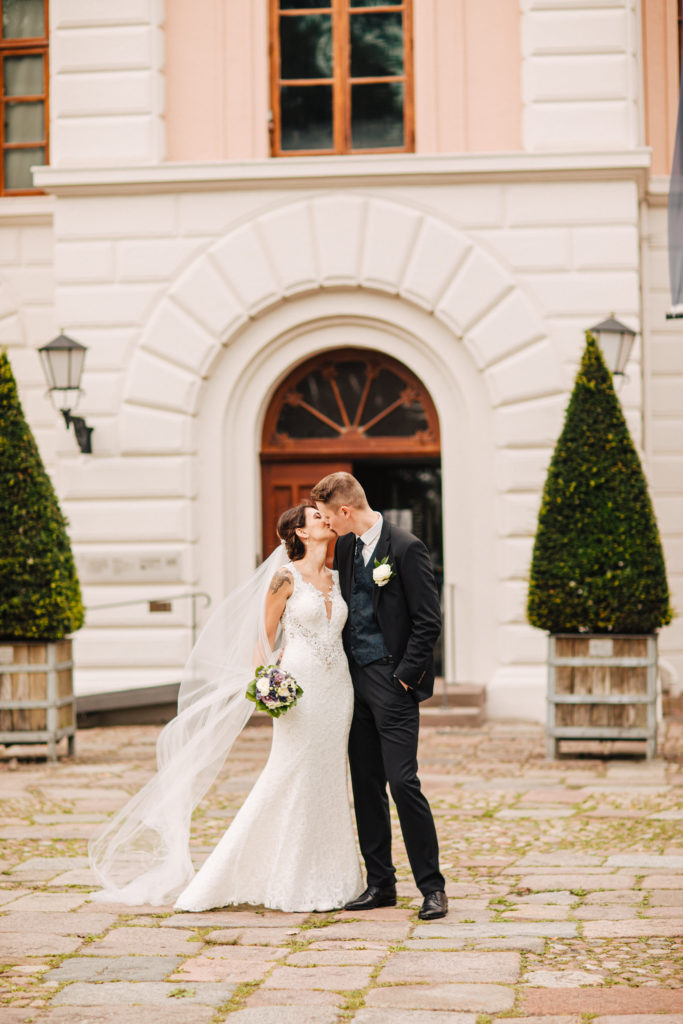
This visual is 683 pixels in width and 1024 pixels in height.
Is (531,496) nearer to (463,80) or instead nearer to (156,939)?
(463,80)

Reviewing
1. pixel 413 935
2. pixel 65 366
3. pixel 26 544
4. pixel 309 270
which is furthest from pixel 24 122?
pixel 413 935

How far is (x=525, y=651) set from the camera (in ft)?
44.1

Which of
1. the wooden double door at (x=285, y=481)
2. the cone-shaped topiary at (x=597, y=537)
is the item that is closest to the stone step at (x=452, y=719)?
the cone-shaped topiary at (x=597, y=537)

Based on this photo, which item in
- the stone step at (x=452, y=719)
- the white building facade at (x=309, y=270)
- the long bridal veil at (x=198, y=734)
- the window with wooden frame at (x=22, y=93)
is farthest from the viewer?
the window with wooden frame at (x=22, y=93)

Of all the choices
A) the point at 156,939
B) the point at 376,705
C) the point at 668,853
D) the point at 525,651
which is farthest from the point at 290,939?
the point at 525,651

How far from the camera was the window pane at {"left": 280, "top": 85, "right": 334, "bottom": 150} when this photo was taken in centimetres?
1410

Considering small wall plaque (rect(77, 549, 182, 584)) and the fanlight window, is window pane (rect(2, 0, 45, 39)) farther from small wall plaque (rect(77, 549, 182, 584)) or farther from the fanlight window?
small wall plaque (rect(77, 549, 182, 584))

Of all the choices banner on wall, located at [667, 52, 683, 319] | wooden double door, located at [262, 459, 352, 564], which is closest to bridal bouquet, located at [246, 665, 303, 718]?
banner on wall, located at [667, 52, 683, 319]

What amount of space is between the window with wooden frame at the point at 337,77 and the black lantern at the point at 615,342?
2.79m

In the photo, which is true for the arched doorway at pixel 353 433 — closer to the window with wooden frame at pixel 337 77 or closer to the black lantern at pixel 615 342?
the black lantern at pixel 615 342

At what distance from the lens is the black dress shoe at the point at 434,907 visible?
5992 mm

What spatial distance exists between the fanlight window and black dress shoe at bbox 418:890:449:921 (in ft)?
27.4

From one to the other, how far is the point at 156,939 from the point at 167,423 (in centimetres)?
856

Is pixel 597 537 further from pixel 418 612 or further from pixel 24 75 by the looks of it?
pixel 24 75
